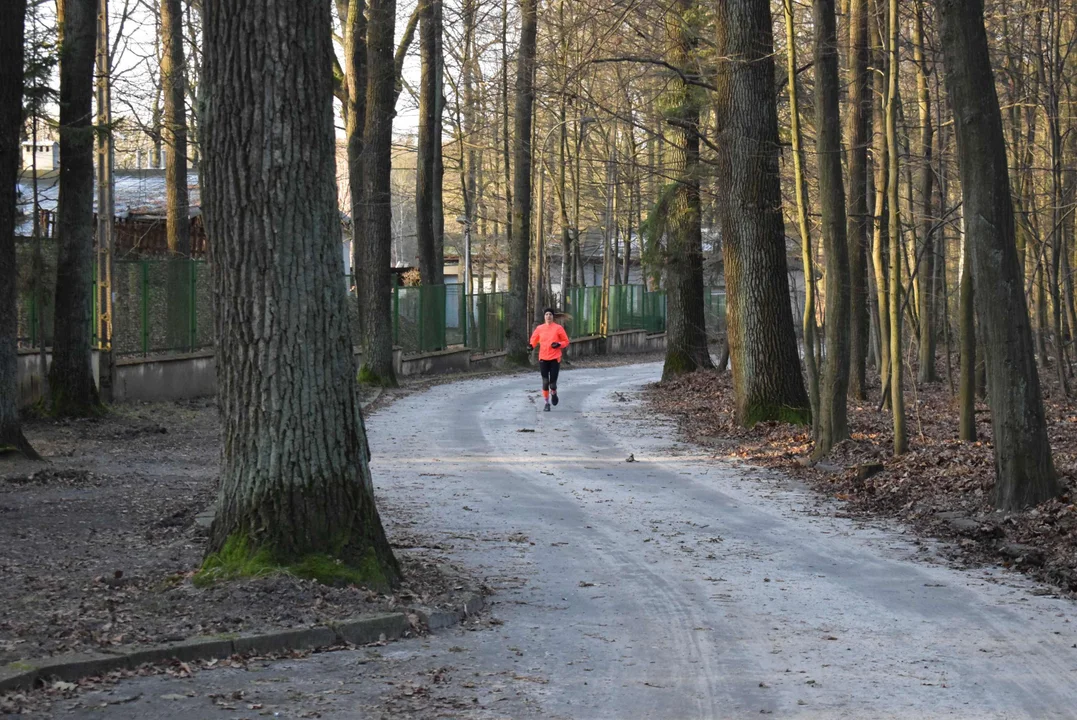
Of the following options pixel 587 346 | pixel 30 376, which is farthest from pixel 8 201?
pixel 587 346

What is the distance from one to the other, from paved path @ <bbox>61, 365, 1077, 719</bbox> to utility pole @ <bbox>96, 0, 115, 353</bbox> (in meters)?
8.75

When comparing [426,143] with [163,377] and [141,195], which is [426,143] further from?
[163,377]

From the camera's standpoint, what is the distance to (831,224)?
14.3 meters

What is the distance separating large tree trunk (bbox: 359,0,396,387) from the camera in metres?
27.5

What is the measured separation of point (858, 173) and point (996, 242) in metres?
10.6

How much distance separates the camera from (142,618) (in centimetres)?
663

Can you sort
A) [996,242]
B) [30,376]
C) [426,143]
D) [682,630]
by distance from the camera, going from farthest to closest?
1. [426,143]
2. [30,376]
3. [996,242]
4. [682,630]

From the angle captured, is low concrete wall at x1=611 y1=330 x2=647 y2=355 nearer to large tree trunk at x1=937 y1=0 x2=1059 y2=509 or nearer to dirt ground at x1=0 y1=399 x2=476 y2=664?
dirt ground at x1=0 y1=399 x2=476 y2=664

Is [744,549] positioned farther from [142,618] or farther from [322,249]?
[142,618]

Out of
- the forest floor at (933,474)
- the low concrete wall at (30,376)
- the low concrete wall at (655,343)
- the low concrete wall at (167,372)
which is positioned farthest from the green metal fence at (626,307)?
the low concrete wall at (30,376)

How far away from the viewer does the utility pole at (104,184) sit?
1850 cm

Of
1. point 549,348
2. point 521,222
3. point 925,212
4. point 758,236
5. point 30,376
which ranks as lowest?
point 30,376

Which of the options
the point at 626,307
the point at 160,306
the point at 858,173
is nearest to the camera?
the point at 858,173

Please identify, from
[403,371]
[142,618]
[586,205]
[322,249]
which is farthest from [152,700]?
[586,205]
